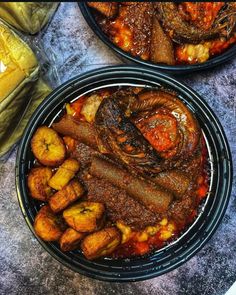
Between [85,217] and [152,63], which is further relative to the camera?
[152,63]

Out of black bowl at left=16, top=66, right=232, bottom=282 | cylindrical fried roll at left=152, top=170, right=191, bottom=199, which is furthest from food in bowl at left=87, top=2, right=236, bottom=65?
cylindrical fried roll at left=152, top=170, right=191, bottom=199

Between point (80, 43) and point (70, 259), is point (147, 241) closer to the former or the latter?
point (70, 259)

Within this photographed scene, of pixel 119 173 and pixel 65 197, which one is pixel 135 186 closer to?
pixel 119 173

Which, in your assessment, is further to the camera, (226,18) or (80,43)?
(80,43)

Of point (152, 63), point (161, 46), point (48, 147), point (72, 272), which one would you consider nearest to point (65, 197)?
point (48, 147)

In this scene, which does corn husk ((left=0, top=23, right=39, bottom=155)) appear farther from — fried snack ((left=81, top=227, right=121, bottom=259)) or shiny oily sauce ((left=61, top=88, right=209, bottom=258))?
fried snack ((left=81, top=227, right=121, bottom=259))

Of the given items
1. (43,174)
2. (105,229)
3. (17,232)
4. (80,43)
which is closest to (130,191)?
(105,229)

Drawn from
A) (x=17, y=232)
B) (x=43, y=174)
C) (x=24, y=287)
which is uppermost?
(x=43, y=174)

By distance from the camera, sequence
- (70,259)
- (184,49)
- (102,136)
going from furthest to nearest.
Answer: (184,49) → (70,259) → (102,136)
